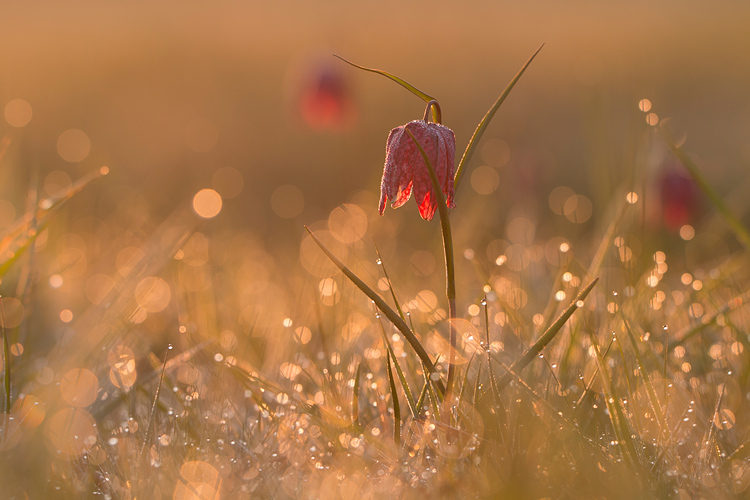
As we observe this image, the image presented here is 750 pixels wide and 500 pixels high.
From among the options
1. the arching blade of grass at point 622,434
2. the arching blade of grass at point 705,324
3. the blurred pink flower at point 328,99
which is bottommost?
the blurred pink flower at point 328,99

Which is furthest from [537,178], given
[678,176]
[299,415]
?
[299,415]

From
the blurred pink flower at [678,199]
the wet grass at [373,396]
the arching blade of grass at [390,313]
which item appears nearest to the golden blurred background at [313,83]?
the blurred pink flower at [678,199]

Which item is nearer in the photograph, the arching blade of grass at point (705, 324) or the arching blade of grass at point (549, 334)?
the arching blade of grass at point (549, 334)

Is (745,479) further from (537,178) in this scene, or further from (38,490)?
(537,178)

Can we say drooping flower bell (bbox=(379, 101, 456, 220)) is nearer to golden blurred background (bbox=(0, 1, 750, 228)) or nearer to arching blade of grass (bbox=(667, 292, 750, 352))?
arching blade of grass (bbox=(667, 292, 750, 352))

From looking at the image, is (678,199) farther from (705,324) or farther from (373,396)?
(373,396)

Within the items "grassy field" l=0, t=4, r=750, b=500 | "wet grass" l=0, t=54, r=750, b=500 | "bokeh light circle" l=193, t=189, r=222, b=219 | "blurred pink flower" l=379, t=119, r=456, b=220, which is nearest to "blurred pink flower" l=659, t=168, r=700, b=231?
"grassy field" l=0, t=4, r=750, b=500

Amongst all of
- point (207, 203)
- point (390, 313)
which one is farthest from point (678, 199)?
point (207, 203)

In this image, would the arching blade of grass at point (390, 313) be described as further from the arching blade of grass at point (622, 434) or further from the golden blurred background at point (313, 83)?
the golden blurred background at point (313, 83)
